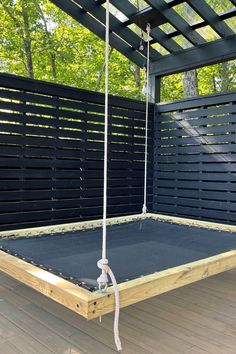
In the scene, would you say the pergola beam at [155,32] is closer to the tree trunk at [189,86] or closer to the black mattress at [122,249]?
the black mattress at [122,249]

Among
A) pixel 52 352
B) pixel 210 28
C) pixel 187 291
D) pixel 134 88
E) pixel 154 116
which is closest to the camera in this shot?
pixel 52 352

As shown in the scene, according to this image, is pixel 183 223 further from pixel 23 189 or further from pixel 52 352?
pixel 52 352

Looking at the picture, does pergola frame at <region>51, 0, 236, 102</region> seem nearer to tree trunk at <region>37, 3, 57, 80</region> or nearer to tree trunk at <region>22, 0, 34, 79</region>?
tree trunk at <region>37, 3, 57, 80</region>

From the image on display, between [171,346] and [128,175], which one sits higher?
[128,175]

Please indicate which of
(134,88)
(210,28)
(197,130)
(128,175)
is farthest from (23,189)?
(134,88)

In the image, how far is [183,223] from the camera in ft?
11.5

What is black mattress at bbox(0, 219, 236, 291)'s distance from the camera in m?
1.89

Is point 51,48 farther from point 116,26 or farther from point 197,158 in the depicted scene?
point 197,158

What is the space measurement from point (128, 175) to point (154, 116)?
97cm

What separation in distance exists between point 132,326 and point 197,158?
108 inches

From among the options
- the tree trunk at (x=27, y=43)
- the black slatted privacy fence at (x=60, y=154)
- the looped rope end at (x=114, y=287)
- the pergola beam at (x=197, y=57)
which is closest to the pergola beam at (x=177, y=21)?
the pergola beam at (x=197, y=57)

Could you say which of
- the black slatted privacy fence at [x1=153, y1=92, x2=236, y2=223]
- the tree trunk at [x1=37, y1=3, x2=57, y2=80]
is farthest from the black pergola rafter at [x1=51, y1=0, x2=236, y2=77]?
the tree trunk at [x1=37, y1=3, x2=57, y2=80]

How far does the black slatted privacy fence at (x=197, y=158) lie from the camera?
4039mm

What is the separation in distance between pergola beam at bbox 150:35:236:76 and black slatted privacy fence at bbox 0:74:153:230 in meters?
A: 0.57
